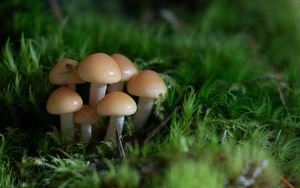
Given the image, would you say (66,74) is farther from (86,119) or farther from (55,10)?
(55,10)

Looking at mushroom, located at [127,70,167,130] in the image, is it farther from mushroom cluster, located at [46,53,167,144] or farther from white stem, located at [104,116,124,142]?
white stem, located at [104,116,124,142]

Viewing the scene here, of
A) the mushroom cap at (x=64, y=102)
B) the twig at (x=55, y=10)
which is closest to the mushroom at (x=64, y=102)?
the mushroom cap at (x=64, y=102)

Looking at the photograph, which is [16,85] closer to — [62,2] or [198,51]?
[198,51]

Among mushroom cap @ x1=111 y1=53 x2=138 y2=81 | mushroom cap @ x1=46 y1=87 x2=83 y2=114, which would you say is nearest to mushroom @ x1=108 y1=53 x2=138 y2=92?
mushroom cap @ x1=111 y1=53 x2=138 y2=81

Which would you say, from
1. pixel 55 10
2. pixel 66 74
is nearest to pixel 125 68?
pixel 66 74

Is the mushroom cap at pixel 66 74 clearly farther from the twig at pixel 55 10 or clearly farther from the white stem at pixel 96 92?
the twig at pixel 55 10

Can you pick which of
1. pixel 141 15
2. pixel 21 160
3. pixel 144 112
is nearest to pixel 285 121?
pixel 144 112
